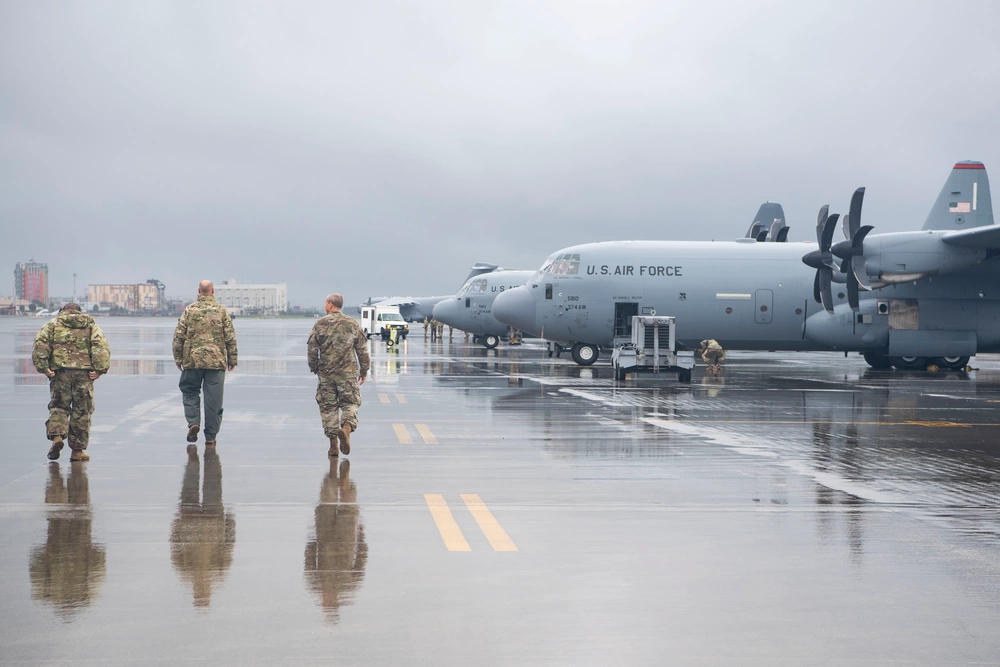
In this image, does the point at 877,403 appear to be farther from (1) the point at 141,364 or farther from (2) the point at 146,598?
(1) the point at 141,364

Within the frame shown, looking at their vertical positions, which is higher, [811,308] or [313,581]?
[811,308]

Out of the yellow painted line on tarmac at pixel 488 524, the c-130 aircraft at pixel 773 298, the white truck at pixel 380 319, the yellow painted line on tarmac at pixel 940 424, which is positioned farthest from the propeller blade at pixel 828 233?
the white truck at pixel 380 319

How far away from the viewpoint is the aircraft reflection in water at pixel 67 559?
19.2 ft

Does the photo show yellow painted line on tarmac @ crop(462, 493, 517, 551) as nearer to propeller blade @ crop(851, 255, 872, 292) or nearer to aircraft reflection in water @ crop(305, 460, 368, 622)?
aircraft reflection in water @ crop(305, 460, 368, 622)

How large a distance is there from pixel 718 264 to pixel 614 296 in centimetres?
331

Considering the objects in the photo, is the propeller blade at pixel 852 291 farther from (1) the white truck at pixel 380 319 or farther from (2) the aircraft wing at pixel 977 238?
(1) the white truck at pixel 380 319

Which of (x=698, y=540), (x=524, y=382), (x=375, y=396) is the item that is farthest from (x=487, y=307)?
(x=698, y=540)

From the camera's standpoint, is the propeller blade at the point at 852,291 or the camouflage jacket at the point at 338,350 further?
the propeller blade at the point at 852,291

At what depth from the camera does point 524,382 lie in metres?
24.2

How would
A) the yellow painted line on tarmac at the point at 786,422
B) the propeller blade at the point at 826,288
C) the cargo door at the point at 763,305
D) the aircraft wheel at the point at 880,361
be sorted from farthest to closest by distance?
the aircraft wheel at the point at 880,361, the cargo door at the point at 763,305, the propeller blade at the point at 826,288, the yellow painted line on tarmac at the point at 786,422

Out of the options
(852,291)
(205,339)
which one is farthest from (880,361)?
(205,339)

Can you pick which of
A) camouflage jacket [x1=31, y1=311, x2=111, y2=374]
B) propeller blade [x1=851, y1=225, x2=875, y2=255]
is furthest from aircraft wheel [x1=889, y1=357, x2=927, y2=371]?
camouflage jacket [x1=31, y1=311, x2=111, y2=374]

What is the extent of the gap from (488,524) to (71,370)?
19.2 feet

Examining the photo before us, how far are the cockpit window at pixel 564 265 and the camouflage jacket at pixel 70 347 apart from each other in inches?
802
